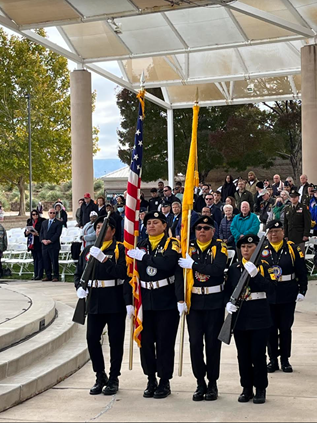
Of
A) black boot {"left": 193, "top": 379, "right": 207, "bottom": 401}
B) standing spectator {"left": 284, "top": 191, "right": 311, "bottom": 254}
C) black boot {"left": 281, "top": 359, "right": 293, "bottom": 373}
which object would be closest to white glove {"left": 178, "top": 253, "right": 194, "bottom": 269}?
black boot {"left": 193, "top": 379, "right": 207, "bottom": 401}

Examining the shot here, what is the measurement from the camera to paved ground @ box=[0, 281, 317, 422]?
663 cm

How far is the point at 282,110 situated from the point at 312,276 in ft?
111

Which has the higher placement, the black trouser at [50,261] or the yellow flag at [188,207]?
the yellow flag at [188,207]

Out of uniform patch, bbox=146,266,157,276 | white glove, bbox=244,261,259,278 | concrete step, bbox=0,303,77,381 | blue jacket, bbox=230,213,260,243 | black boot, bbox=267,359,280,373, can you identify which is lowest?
black boot, bbox=267,359,280,373

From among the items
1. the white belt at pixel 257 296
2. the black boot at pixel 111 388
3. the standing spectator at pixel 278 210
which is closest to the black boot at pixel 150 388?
the black boot at pixel 111 388

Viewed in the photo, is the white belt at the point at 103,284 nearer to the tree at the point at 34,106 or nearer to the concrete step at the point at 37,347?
the concrete step at the point at 37,347

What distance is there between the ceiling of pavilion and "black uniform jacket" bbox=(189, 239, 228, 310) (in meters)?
Answer: 12.6

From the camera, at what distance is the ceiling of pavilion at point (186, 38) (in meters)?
19.9

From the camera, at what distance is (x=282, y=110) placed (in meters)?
49.4

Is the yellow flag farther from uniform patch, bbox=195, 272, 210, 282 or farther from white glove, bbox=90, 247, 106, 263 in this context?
white glove, bbox=90, 247, 106, 263

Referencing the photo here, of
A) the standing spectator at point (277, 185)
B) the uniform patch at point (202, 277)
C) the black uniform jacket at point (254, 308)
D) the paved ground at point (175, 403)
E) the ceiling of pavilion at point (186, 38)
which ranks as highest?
the ceiling of pavilion at point (186, 38)

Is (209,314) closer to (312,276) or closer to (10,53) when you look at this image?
(312,276)

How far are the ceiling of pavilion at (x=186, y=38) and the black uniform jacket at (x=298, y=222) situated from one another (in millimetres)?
6234

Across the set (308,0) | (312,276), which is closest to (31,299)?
(312,276)
